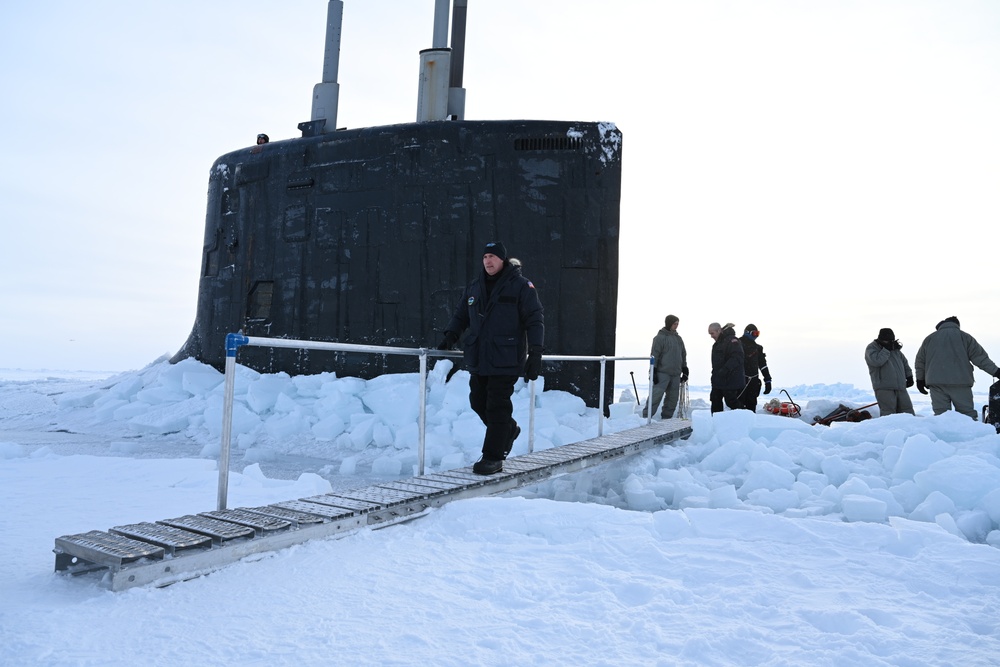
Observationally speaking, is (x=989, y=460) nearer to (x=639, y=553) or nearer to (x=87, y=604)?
(x=639, y=553)

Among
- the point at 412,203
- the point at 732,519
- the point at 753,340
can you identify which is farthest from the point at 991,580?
the point at 753,340

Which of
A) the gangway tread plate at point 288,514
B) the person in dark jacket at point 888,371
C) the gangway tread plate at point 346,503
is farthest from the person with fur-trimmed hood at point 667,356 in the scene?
the gangway tread plate at point 288,514

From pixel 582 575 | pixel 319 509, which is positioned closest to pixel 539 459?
pixel 319 509

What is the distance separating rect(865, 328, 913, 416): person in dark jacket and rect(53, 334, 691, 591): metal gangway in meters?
5.61

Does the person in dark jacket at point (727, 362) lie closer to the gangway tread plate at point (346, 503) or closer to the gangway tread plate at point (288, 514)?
the gangway tread plate at point (346, 503)

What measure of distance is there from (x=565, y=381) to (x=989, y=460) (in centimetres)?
404

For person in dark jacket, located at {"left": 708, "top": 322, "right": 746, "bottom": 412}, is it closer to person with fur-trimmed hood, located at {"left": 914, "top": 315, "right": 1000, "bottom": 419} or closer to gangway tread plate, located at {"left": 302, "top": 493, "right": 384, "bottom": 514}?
person with fur-trimmed hood, located at {"left": 914, "top": 315, "right": 1000, "bottom": 419}

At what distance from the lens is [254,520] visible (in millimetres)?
2971

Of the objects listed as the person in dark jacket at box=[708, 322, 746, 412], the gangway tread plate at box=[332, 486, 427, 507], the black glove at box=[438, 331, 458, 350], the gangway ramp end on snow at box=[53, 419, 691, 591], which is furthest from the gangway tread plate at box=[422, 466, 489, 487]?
the person in dark jacket at box=[708, 322, 746, 412]

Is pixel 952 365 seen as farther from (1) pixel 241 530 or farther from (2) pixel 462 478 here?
(1) pixel 241 530

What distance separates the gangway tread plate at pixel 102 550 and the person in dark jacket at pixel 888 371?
319 inches

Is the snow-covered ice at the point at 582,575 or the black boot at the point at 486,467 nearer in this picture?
the snow-covered ice at the point at 582,575

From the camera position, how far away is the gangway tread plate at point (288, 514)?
3.01 meters

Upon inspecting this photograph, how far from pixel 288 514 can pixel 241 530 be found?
1.26ft
